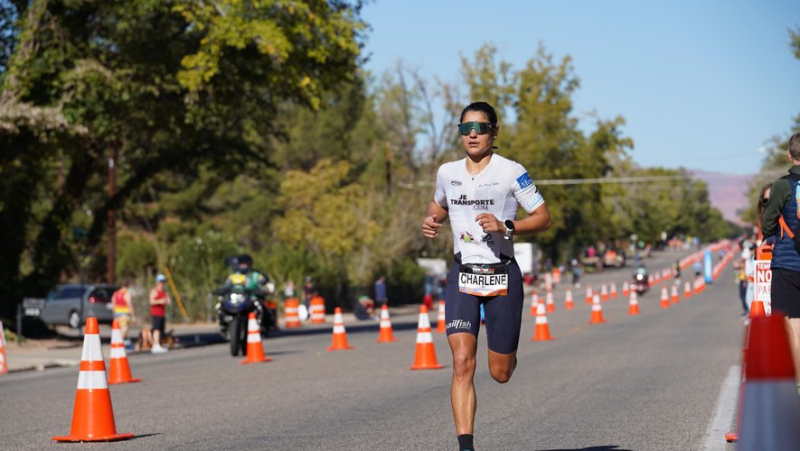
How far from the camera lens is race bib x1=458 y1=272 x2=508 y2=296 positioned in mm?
7094

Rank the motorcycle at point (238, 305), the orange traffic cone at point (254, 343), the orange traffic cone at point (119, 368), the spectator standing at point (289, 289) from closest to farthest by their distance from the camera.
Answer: the orange traffic cone at point (119, 368) < the orange traffic cone at point (254, 343) < the motorcycle at point (238, 305) < the spectator standing at point (289, 289)

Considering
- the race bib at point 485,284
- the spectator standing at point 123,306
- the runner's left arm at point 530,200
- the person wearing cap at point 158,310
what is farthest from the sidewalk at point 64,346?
the runner's left arm at point 530,200

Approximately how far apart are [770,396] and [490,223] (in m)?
3.66

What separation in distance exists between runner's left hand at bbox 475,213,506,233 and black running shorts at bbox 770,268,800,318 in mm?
3028

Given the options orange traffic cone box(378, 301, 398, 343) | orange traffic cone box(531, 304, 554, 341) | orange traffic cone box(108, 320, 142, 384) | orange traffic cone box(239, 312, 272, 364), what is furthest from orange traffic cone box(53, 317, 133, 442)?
orange traffic cone box(378, 301, 398, 343)

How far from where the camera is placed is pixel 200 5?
2638cm

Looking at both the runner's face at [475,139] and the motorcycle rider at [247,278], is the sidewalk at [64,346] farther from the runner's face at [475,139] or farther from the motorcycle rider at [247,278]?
the runner's face at [475,139]

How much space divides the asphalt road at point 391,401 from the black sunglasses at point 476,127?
241cm

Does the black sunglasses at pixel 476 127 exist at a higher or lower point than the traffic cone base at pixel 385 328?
higher

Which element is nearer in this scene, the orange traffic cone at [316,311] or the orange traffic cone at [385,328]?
the orange traffic cone at [385,328]

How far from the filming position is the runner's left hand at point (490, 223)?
6.82 meters

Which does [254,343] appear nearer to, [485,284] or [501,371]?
[501,371]

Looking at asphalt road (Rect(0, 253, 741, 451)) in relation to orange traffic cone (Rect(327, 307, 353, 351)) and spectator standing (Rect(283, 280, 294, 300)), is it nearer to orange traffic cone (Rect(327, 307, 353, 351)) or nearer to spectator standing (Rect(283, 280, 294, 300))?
orange traffic cone (Rect(327, 307, 353, 351))

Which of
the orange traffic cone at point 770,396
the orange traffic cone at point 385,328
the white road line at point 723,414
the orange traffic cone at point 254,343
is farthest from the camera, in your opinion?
the orange traffic cone at point 385,328
